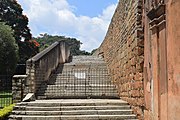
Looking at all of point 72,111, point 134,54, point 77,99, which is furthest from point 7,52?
point 134,54

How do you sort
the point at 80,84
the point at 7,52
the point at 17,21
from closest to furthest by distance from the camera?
the point at 80,84, the point at 7,52, the point at 17,21

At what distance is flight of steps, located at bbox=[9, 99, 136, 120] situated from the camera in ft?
25.6

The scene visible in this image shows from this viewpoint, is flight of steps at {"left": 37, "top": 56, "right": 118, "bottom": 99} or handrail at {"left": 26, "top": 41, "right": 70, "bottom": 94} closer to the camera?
handrail at {"left": 26, "top": 41, "right": 70, "bottom": 94}

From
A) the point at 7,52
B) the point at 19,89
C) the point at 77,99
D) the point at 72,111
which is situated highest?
the point at 7,52

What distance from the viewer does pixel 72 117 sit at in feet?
25.5

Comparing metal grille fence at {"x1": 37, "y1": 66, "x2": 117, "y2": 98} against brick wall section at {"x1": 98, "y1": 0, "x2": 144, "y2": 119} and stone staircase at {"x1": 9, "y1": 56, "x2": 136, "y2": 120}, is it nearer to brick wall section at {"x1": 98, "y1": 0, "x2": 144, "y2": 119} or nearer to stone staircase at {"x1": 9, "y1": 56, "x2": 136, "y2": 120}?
stone staircase at {"x1": 9, "y1": 56, "x2": 136, "y2": 120}

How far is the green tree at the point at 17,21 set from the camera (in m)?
31.4

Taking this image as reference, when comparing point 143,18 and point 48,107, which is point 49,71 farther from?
point 143,18

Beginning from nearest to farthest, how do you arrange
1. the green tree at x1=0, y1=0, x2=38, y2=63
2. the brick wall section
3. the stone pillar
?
the brick wall section
the stone pillar
the green tree at x1=0, y1=0, x2=38, y2=63

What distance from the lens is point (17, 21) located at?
32.1m

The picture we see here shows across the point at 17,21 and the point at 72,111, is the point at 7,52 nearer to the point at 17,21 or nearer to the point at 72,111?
the point at 17,21

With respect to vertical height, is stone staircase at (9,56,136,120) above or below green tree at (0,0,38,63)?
below

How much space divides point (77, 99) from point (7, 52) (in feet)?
46.6

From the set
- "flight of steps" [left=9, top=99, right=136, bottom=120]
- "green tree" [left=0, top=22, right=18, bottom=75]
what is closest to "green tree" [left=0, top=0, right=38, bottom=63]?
"green tree" [left=0, top=22, right=18, bottom=75]
